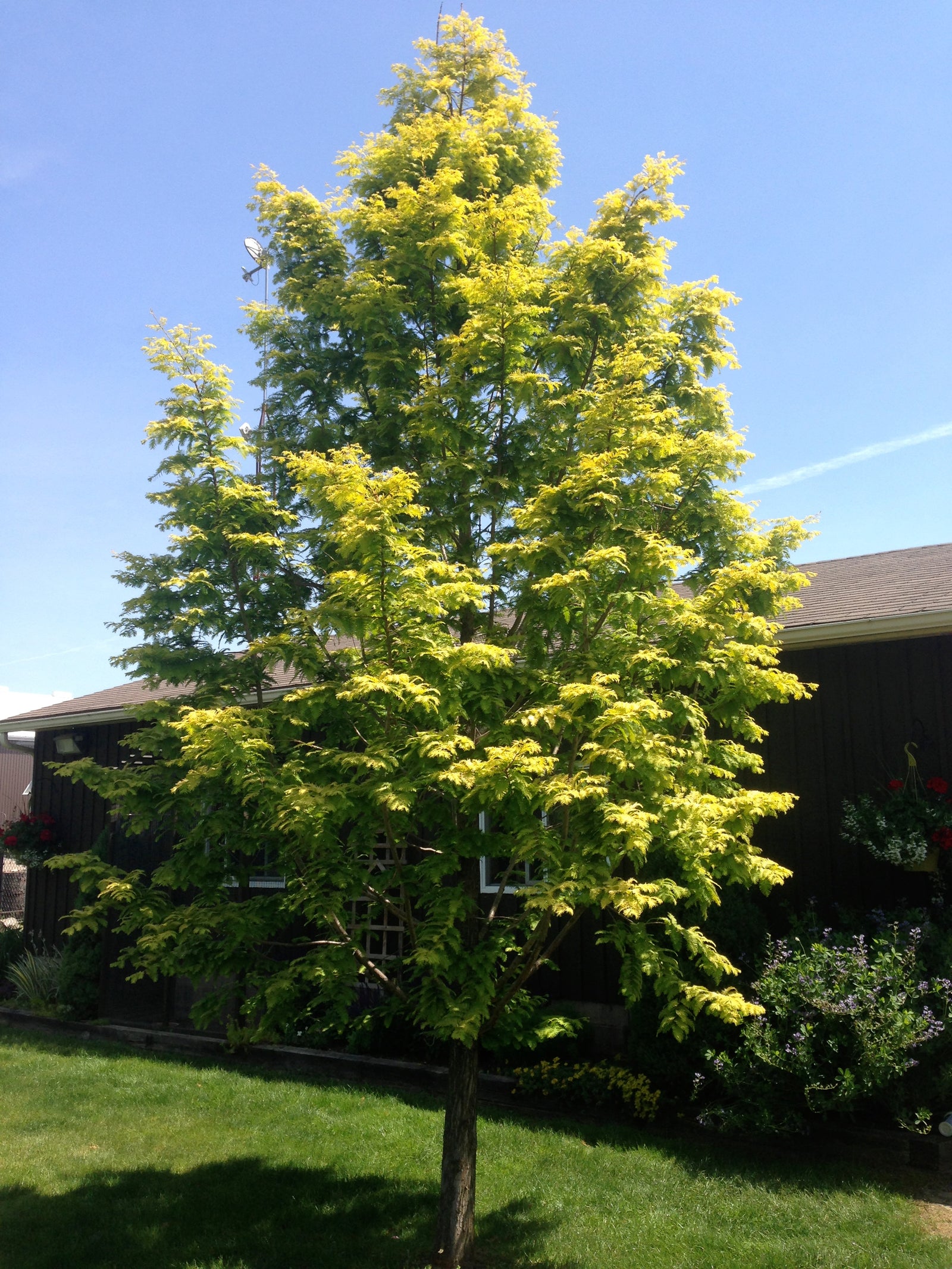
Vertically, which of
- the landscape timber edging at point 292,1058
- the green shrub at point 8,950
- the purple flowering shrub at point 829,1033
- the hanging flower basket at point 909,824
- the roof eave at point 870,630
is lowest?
the landscape timber edging at point 292,1058

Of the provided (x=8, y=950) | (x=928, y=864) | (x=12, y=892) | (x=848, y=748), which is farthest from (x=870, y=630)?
(x=12, y=892)

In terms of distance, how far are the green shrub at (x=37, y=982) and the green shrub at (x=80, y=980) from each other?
0.42m

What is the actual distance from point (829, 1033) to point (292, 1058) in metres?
5.87

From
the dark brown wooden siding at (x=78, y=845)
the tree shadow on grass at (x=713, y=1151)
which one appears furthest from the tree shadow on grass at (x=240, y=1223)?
the dark brown wooden siding at (x=78, y=845)

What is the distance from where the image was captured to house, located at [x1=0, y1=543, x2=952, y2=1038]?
7.91 m

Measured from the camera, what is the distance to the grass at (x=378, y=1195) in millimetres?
5207

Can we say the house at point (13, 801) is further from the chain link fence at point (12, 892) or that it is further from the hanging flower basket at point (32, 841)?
the hanging flower basket at point (32, 841)

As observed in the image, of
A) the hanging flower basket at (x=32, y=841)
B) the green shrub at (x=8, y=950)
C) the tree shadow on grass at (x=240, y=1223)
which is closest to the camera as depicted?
the tree shadow on grass at (x=240, y=1223)

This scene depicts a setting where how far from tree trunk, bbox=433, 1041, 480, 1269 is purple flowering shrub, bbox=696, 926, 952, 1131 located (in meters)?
2.02

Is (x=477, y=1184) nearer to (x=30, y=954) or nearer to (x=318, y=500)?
(x=318, y=500)

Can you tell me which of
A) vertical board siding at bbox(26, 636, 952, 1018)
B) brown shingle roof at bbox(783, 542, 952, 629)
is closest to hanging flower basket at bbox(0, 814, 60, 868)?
vertical board siding at bbox(26, 636, 952, 1018)

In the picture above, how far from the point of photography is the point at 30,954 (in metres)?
13.8

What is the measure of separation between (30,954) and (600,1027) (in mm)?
9189

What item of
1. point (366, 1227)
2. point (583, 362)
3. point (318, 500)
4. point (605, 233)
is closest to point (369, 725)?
point (318, 500)
